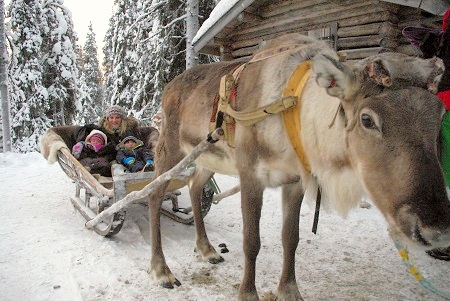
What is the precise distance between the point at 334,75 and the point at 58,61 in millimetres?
20014

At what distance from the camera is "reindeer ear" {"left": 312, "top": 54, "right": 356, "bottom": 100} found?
5.47 feet

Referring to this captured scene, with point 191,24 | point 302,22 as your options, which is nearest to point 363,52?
point 302,22

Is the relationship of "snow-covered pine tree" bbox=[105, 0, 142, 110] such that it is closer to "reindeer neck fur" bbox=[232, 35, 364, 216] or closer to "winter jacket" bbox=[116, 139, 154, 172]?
"winter jacket" bbox=[116, 139, 154, 172]

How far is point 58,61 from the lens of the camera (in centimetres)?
1864

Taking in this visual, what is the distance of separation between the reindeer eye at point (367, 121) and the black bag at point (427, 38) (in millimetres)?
1237

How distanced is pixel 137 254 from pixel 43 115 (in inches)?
660

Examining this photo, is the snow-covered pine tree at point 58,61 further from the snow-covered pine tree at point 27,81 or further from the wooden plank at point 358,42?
the wooden plank at point 358,42

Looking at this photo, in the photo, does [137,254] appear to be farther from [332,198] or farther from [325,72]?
[325,72]

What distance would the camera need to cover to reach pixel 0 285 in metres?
2.99

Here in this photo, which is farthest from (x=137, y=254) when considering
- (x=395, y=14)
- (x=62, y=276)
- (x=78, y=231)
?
(x=395, y=14)

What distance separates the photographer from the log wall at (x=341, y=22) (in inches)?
238

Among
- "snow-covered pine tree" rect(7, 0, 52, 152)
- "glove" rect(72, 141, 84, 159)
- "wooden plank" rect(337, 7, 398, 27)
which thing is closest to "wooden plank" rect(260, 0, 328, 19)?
"wooden plank" rect(337, 7, 398, 27)

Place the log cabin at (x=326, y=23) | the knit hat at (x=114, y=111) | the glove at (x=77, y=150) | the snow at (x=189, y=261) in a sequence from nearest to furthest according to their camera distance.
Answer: the snow at (x=189, y=261)
the glove at (x=77, y=150)
the log cabin at (x=326, y=23)
the knit hat at (x=114, y=111)

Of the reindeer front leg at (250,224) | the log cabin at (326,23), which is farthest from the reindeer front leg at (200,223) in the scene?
the log cabin at (326,23)
